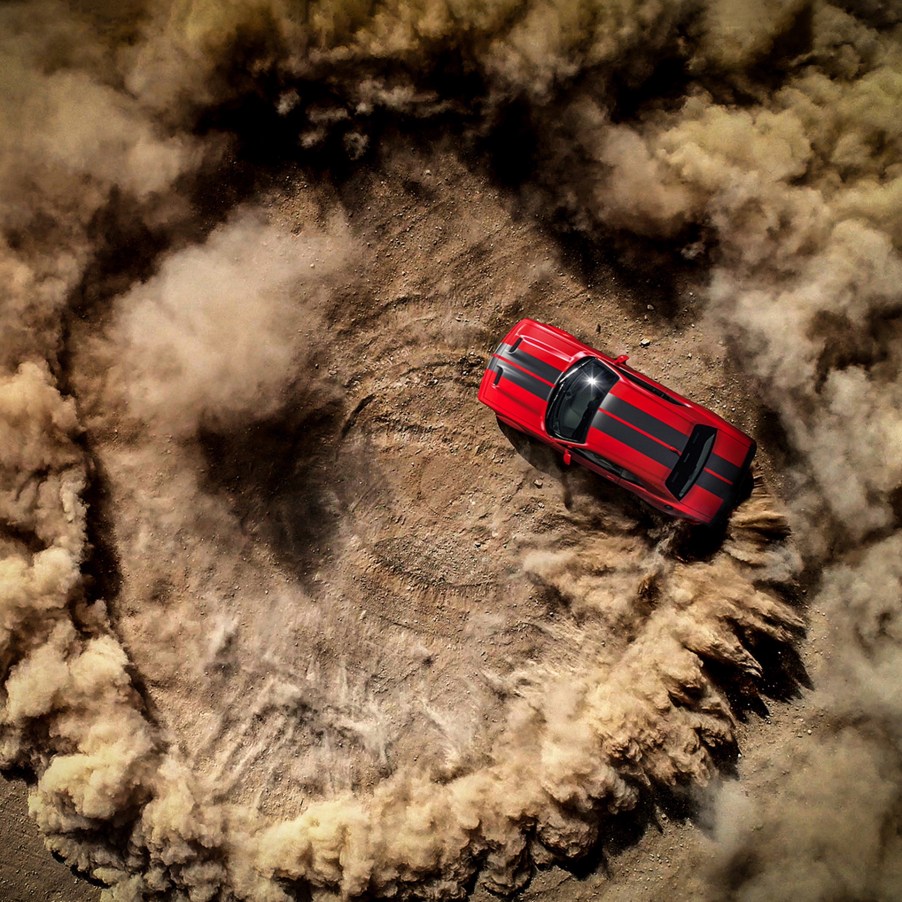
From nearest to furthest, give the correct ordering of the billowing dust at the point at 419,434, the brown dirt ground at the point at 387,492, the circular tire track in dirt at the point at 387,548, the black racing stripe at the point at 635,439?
1. the black racing stripe at the point at 635,439
2. the billowing dust at the point at 419,434
3. the circular tire track in dirt at the point at 387,548
4. the brown dirt ground at the point at 387,492

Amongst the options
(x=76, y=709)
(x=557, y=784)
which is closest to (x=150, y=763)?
(x=76, y=709)

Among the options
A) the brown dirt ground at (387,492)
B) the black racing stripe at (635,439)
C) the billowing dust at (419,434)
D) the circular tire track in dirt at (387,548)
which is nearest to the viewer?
the black racing stripe at (635,439)

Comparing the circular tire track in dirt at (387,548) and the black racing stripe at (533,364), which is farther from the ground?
the black racing stripe at (533,364)

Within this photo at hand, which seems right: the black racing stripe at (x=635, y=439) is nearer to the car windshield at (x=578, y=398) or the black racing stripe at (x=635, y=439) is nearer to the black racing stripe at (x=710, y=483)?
the car windshield at (x=578, y=398)

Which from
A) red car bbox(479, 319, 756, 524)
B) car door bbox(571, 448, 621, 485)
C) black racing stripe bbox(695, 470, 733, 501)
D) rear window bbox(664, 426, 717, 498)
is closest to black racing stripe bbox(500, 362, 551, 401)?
red car bbox(479, 319, 756, 524)

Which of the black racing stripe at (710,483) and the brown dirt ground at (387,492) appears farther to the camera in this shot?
the brown dirt ground at (387,492)

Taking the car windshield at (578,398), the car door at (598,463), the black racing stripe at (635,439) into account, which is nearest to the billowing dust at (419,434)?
the car door at (598,463)

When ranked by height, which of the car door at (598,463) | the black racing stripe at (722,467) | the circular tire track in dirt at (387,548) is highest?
the black racing stripe at (722,467)
